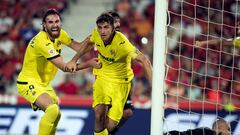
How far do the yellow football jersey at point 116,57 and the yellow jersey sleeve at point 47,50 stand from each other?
564 mm

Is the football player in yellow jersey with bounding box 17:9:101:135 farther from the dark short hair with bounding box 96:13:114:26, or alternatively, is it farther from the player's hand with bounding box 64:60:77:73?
the dark short hair with bounding box 96:13:114:26

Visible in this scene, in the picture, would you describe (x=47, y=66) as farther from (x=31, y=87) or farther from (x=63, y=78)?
(x=63, y=78)

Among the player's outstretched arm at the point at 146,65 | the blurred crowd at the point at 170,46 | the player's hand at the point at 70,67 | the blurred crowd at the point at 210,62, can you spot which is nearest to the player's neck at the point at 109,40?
the player's outstretched arm at the point at 146,65

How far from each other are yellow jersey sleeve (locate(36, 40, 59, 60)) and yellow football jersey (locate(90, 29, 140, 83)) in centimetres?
56

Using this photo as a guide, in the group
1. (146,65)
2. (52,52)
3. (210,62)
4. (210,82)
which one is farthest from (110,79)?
(210,82)

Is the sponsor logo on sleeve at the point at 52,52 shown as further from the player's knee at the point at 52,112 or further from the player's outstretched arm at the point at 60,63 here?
the player's knee at the point at 52,112

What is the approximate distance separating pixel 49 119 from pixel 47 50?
0.80 metres

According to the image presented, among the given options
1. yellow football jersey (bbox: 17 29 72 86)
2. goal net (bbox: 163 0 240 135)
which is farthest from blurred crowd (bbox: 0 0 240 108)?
yellow football jersey (bbox: 17 29 72 86)

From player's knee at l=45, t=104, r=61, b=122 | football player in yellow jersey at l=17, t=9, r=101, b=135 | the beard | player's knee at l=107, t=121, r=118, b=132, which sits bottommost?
player's knee at l=107, t=121, r=118, b=132

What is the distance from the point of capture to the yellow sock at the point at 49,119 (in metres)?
8.48

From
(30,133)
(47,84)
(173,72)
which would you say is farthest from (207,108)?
(47,84)

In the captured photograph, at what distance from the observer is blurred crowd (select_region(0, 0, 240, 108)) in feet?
38.5

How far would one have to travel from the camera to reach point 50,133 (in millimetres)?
8609

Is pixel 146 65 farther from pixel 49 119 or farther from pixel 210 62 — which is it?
pixel 210 62
